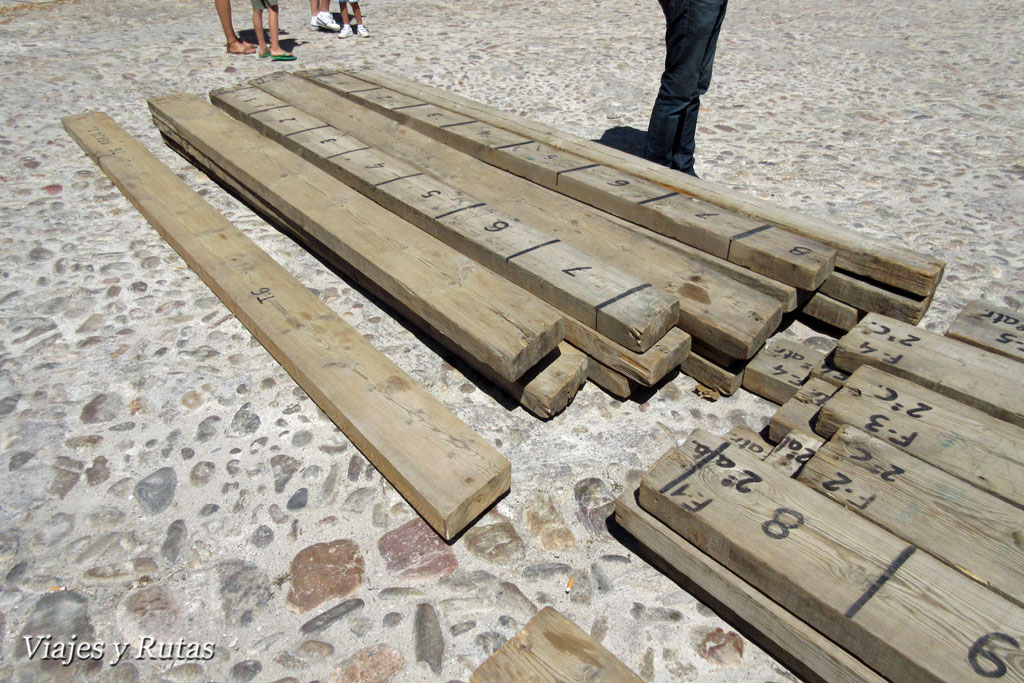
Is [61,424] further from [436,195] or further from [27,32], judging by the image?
[27,32]

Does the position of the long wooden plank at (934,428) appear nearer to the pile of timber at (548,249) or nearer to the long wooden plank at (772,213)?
the pile of timber at (548,249)

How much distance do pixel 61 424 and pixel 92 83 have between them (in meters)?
4.93

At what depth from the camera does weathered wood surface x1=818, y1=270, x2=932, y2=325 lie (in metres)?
3.51

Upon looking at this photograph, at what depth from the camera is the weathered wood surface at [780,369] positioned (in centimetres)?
330

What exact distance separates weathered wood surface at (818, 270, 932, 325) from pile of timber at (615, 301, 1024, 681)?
468 mm

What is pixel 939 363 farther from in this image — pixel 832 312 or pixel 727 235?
pixel 727 235

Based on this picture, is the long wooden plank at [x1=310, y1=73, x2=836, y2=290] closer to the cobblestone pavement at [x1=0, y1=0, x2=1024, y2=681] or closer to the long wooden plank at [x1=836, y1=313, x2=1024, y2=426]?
the long wooden plank at [x1=836, y1=313, x2=1024, y2=426]

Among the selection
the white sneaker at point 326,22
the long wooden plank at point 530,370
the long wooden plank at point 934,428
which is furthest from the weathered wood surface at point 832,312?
the white sneaker at point 326,22

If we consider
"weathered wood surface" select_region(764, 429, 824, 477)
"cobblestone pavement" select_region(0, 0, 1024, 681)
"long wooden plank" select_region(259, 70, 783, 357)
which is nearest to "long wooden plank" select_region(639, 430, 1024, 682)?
"weathered wood surface" select_region(764, 429, 824, 477)

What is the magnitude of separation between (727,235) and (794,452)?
4.62ft

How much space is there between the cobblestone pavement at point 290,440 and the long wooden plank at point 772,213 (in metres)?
0.52

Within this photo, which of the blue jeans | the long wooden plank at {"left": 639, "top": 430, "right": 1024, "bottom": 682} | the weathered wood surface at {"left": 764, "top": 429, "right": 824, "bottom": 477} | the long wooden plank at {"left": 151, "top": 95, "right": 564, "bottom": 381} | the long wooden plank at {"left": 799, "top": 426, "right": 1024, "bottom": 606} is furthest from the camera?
the blue jeans

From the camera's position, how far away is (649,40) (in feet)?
28.1

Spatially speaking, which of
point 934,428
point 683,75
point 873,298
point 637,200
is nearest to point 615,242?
point 637,200
